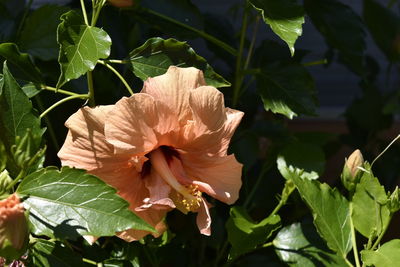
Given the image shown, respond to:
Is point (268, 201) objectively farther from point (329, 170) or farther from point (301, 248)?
point (329, 170)

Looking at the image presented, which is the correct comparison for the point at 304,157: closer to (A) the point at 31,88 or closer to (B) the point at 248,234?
(B) the point at 248,234

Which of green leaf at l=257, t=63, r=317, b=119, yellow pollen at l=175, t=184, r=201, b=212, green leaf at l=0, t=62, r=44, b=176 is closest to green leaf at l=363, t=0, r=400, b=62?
green leaf at l=257, t=63, r=317, b=119


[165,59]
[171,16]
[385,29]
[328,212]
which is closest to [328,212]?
[328,212]

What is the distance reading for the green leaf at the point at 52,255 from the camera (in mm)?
841

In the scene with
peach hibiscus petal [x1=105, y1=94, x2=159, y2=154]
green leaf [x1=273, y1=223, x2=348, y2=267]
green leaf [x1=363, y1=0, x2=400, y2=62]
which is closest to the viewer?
peach hibiscus petal [x1=105, y1=94, x2=159, y2=154]

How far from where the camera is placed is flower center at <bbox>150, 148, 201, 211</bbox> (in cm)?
87

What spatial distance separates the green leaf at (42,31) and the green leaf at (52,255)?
0.38 meters

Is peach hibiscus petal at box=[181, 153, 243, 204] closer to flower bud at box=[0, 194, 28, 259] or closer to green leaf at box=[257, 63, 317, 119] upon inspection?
green leaf at box=[257, 63, 317, 119]

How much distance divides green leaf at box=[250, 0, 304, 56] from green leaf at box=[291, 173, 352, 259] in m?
0.20

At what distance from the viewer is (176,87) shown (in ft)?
2.77

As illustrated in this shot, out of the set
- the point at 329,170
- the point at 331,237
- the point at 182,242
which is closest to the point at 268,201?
the point at 182,242

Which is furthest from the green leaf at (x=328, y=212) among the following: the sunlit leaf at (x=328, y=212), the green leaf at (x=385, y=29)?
the green leaf at (x=385, y=29)

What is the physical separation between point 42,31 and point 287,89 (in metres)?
0.42

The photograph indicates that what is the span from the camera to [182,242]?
1.16 metres
